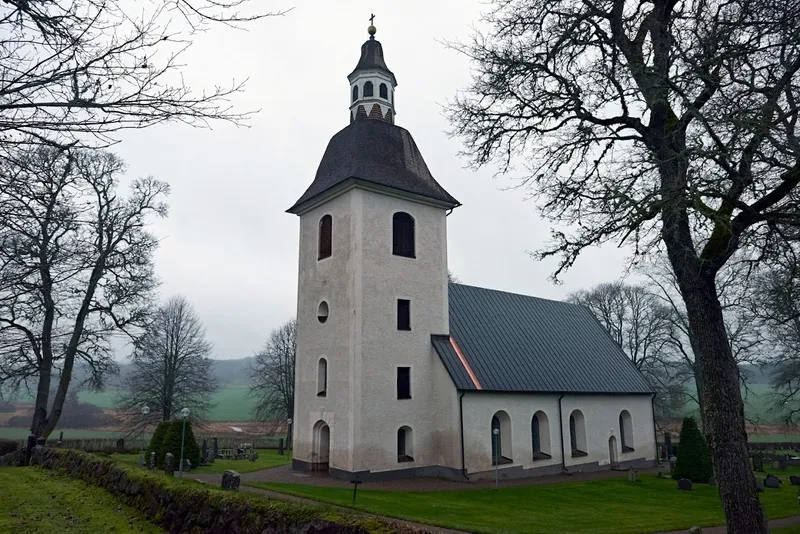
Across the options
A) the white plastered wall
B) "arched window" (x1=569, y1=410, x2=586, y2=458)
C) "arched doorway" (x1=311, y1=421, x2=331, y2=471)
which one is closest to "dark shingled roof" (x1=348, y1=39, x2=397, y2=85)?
the white plastered wall

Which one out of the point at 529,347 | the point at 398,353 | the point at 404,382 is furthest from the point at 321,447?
the point at 529,347

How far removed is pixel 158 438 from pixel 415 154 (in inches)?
600

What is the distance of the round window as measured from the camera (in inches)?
802

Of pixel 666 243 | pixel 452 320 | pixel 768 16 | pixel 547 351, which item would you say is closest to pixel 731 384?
pixel 666 243

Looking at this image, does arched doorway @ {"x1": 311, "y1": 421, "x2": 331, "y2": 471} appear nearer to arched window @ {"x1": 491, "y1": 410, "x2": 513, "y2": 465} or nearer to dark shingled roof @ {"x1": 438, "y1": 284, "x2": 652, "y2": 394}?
dark shingled roof @ {"x1": 438, "y1": 284, "x2": 652, "y2": 394}

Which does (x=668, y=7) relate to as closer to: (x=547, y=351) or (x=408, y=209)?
(x=408, y=209)

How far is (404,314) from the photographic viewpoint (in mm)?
20172

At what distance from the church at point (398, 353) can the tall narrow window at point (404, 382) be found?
1.6 inches

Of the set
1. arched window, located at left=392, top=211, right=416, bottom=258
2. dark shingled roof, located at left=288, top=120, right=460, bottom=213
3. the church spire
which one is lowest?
arched window, located at left=392, top=211, right=416, bottom=258

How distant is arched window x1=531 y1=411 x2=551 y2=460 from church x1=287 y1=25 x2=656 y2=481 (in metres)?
0.06

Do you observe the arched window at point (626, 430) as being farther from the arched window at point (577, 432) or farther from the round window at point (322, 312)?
the round window at point (322, 312)

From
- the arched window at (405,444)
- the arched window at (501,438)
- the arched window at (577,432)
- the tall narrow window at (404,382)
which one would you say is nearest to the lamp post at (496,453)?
the arched window at (501,438)

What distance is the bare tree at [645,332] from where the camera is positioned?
127ft

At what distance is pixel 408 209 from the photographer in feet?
68.6
